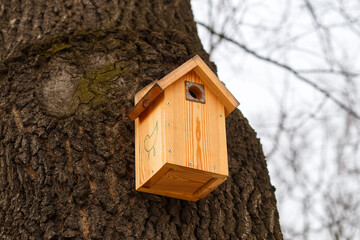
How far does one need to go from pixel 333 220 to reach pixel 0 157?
5.08 metres

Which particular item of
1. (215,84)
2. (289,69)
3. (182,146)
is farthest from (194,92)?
(289,69)

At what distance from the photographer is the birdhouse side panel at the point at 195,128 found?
2.13 m

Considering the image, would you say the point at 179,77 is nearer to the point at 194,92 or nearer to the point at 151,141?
the point at 194,92

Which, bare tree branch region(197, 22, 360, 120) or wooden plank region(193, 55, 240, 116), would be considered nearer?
wooden plank region(193, 55, 240, 116)

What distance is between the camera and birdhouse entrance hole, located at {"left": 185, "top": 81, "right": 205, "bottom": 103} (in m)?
2.31

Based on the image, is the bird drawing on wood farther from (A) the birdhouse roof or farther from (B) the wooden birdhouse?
(A) the birdhouse roof

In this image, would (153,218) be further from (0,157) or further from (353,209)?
(353,209)

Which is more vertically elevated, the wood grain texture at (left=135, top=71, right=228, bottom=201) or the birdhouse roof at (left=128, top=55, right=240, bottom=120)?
the birdhouse roof at (left=128, top=55, right=240, bottom=120)

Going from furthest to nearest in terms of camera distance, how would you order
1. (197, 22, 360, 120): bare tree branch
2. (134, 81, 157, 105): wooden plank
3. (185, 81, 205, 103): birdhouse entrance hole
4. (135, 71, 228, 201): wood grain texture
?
(197, 22, 360, 120): bare tree branch < (134, 81, 157, 105): wooden plank < (185, 81, 205, 103): birdhouse entrance hole < (135, 71, 228, 201): wood grain texture

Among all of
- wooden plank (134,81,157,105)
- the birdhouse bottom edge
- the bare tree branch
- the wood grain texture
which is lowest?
the birdhouse bottom edge

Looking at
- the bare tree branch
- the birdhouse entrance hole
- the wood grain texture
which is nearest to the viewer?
the wood grain texture

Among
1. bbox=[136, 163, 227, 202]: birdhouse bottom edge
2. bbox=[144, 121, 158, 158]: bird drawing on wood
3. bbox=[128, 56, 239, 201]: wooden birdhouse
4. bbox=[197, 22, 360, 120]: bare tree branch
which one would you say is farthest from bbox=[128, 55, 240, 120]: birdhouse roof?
bbox=[197, 22, 360, 120]: bare tree branch

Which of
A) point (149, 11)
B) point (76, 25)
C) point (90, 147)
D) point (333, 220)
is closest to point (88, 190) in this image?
point (90, 147)

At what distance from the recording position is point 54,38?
277 cm
